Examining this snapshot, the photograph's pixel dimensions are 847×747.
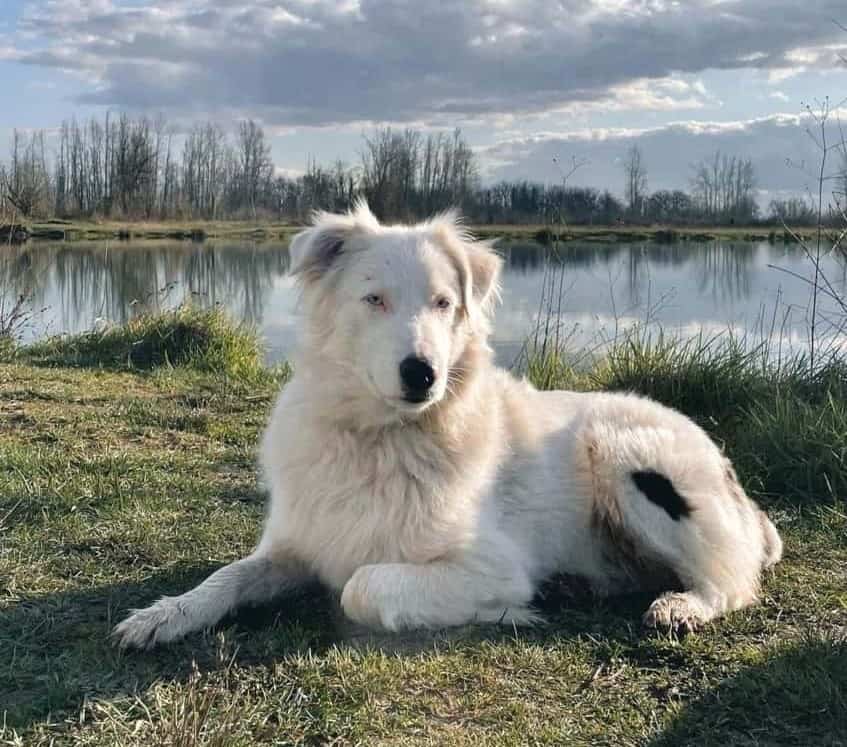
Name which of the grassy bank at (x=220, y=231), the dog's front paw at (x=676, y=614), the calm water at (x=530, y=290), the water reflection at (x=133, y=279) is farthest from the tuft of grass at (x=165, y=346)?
the grassy bank at (x=220, y=231)

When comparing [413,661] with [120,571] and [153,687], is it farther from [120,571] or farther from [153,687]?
[120,571]

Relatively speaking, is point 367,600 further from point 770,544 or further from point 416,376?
point 770,544

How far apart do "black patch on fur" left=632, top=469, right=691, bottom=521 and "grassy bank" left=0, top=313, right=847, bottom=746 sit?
487 millimetres

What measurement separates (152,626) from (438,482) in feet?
4.58

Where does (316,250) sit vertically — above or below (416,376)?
above

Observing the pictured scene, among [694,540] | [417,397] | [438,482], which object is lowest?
[694,540]

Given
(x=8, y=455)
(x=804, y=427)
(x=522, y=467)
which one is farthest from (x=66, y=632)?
(x=804, y=427)

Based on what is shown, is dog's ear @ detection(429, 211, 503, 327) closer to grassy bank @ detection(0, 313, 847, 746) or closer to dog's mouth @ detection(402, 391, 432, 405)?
dog's mouth @ detection(402, 391, 432, 405)

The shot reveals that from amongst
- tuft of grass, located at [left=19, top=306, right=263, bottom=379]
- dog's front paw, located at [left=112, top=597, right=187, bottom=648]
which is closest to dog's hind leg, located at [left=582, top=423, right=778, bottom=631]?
dog's front paw, located at [left=112, top=597, right=187, bottom=648]

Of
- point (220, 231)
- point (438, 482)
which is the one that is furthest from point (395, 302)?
point (220, 231)

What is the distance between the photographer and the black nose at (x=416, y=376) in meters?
3.72

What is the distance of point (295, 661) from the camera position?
3.34 m

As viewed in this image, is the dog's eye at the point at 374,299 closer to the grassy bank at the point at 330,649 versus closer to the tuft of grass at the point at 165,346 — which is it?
the grassy bank at the point at 330,649

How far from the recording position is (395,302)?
3.99 m
